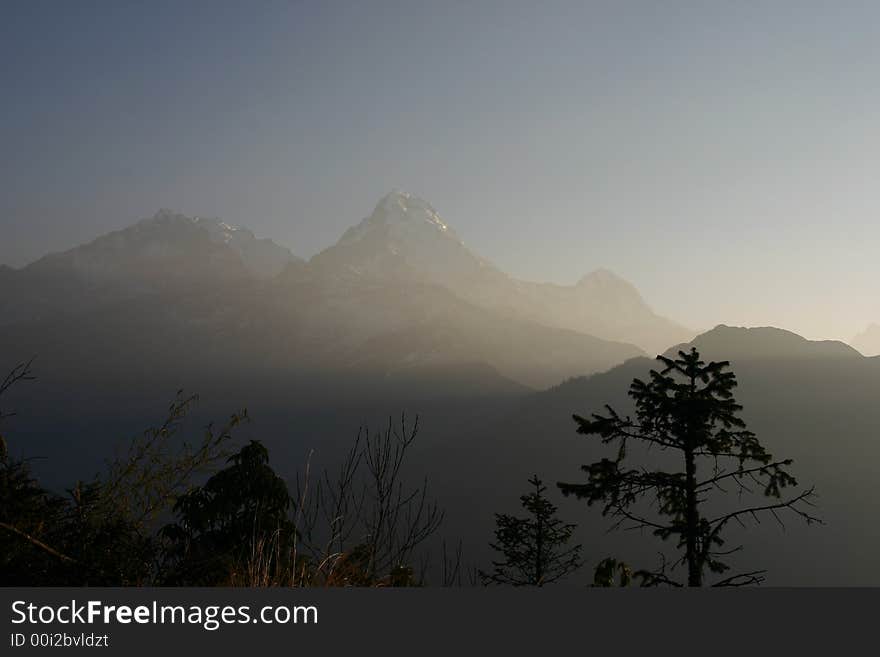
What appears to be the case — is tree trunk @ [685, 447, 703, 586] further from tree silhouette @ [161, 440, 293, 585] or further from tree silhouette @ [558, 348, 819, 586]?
tree silhouette @ [161, 440, 293, 585]

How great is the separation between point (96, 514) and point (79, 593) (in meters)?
1.31

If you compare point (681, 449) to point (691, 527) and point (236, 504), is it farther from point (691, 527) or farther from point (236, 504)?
point (236, 504)

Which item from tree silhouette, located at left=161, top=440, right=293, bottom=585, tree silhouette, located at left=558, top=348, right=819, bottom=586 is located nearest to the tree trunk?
tree silhouette, located at left=558, top=348, right=819, bottom=586

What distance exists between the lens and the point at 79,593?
237cm

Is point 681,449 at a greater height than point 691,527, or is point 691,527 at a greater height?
point 681,449

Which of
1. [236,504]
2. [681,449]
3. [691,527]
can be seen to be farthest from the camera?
[681,449]

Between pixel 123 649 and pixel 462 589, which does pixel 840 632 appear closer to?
pixel 462 589

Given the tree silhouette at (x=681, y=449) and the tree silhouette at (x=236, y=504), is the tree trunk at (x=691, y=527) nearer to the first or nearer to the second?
the tree silhouette at (x=681, y=449)

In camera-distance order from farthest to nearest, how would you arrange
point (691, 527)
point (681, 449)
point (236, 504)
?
point (681, 449), point (691, 527), point (236, 504)

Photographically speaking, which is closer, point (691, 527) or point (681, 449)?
point (691, 527)

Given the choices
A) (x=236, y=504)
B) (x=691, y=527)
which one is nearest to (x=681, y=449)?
(x=691, y=527)

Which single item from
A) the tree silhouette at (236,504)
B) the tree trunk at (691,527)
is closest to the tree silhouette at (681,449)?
the tree trunk at (691,527)

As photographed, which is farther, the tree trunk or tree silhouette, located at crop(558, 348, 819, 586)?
tree silhouette, located at crop(558, 348, 819, 586)

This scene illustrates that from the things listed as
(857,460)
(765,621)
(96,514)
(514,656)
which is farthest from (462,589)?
(857,460)
